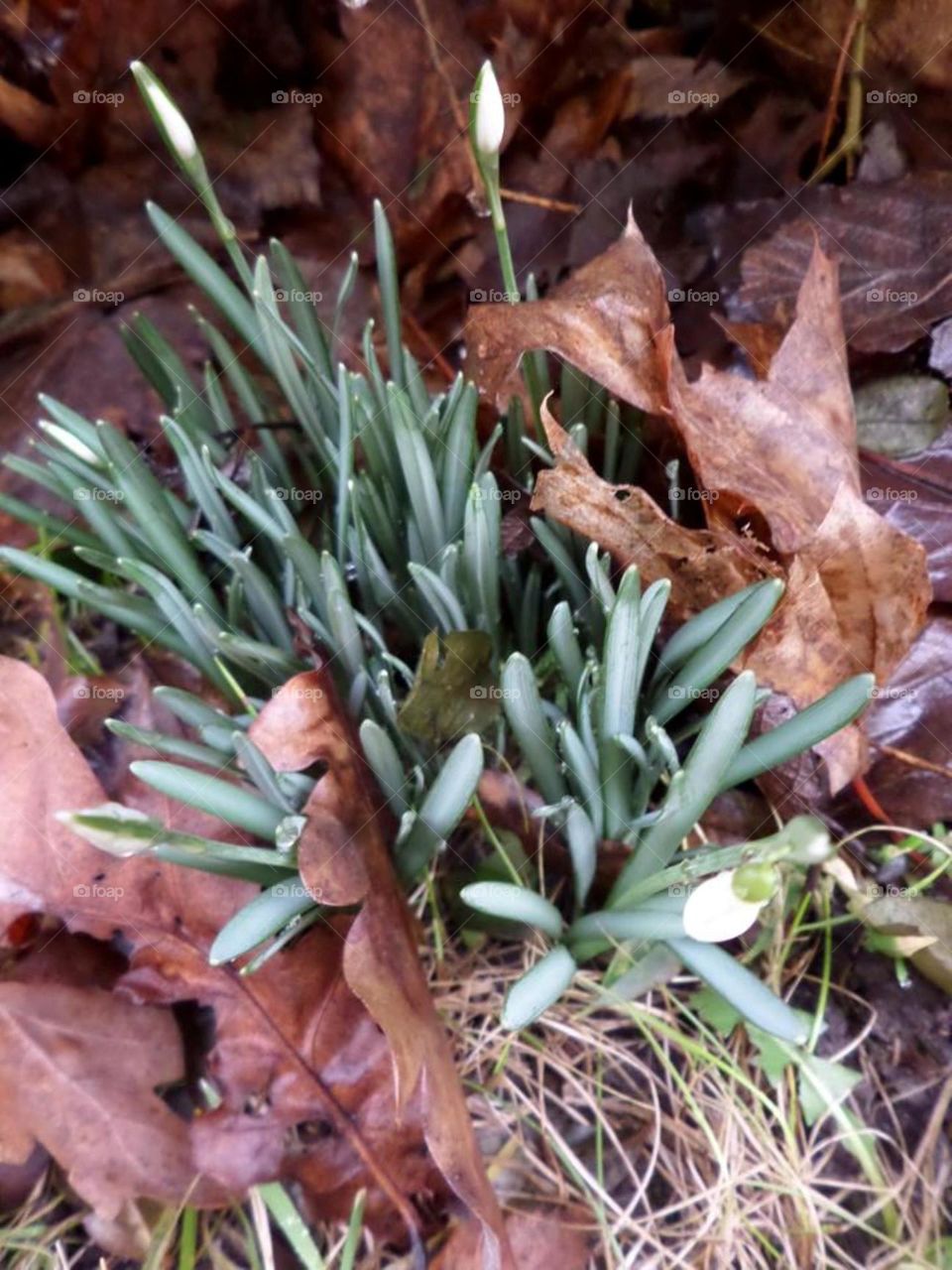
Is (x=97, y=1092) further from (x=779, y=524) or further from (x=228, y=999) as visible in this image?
(x=779, y=524)

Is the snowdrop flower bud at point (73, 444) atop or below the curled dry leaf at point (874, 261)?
atop

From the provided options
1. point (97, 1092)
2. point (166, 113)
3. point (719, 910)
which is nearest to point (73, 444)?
point (166, 113)

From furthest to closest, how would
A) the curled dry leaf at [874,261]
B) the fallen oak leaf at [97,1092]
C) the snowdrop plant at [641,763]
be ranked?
the curled dry leaf at [874,261], the fallen oak leaf at [97,1092], the snowdrop plant at [641,763]

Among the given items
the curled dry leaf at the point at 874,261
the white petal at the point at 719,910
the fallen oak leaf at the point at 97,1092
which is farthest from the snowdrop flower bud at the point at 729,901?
the curled dry leaf at the point at 874,261

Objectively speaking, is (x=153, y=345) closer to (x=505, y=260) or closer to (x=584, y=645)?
(x=505, y=260)

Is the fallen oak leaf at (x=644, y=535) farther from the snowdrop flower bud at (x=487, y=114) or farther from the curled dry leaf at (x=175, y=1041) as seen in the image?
the curled dry leaf at (x=175, y=1041)
